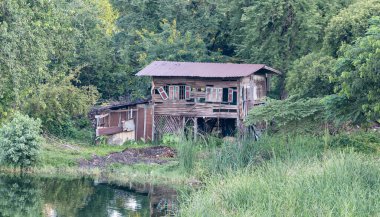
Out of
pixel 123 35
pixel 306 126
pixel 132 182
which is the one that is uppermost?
pixel 123 35

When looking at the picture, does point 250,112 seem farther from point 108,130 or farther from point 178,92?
point 108,130

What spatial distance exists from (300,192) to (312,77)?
47.1ft

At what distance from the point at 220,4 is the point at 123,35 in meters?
5.94

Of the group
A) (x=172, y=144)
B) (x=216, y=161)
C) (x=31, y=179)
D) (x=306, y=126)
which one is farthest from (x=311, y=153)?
(x=172, y=144)

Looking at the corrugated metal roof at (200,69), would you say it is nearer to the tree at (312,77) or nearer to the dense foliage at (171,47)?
the dense foliage at (171,47)

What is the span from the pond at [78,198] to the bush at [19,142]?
3.00 ft

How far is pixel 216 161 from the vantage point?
22.7 meters

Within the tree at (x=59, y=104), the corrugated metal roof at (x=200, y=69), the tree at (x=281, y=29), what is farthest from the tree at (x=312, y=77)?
the tree at (x=59, y=104)

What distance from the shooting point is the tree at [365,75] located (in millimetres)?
19875

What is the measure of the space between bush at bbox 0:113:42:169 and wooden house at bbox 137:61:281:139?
27.0 ft

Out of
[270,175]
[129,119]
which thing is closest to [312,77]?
[129,119]

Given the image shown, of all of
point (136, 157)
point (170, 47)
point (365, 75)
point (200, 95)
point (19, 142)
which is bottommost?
point (136, 157)

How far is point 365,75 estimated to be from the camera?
794 inches

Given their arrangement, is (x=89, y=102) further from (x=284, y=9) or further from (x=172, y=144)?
(x=284, y=9)
